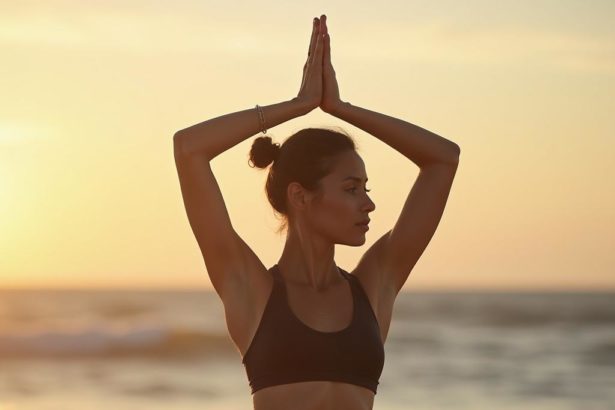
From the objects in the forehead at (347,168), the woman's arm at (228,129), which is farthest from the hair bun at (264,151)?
the forehead at (347,168)

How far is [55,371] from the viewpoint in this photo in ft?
50.7

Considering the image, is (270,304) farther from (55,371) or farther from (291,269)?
(55,371)

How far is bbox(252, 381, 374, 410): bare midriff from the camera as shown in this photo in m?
3.65

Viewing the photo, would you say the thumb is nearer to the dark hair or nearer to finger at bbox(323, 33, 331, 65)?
finger at bbox(323, 33, 331, 65)

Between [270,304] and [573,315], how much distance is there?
26.8 metres

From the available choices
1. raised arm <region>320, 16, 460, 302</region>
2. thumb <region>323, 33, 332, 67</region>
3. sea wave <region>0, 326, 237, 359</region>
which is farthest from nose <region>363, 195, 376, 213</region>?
sea wave <region>0, 326, 237, 359</region>

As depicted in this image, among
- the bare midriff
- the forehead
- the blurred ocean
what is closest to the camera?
the bare midriff

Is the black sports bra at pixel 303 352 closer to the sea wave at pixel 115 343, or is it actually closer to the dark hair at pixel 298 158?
the dark hair at pixel 298 158

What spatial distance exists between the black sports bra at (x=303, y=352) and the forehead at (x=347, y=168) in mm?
364

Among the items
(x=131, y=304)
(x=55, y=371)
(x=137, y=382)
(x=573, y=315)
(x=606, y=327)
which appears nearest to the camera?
(x=137, y=382)

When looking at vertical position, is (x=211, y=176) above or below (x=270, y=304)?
above

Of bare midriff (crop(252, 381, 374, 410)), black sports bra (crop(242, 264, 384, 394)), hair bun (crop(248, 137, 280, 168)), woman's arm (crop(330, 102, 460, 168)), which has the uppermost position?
woman's arm (crop(330, 102, 460, 168))

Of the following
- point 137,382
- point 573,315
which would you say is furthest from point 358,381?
point 573,315

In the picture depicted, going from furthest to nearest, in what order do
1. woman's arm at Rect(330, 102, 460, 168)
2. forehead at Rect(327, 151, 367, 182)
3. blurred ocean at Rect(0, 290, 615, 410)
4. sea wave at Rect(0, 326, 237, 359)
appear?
1. sea wave at Rect(0, 326, 237, 359)
2. blurred ocean at Rect(0, 290, 615, 410)
3. woman's arm at Rect(330, 102, 460, 168)
4. forehead at Rect(327, 151, 367, 182)
